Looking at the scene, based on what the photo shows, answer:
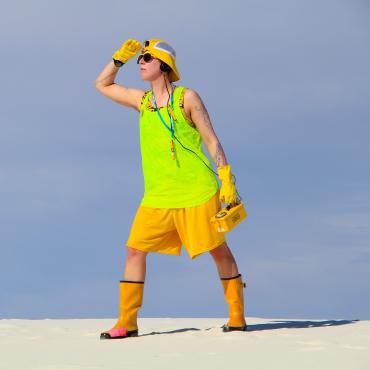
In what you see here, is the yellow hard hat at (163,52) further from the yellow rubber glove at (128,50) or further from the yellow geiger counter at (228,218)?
the yellow geiger counter at (228,218)

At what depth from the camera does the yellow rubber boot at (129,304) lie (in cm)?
588

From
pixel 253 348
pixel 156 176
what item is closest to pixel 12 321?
pixel 156 176

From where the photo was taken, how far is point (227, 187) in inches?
224

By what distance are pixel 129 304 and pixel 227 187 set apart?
1.11 metres

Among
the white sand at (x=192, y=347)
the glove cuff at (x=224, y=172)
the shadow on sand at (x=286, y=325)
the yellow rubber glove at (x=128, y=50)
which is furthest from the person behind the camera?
the shadow on sand at (x=286, y=325)

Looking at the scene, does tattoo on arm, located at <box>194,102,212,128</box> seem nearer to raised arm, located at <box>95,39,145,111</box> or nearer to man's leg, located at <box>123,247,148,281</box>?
raised arm, located at <box>95,39,145,111</box>

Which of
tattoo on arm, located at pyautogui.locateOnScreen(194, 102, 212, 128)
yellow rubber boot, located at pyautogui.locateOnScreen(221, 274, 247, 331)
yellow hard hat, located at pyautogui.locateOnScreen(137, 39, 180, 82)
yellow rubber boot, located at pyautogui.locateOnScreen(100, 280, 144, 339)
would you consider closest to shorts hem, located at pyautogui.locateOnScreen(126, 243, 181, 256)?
yellow rubber boot, located at pyautogui.locateOnScreen(100, 280, 144, 339)

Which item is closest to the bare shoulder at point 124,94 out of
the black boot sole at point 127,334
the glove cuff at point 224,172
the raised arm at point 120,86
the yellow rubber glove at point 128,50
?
the raised arm at point 120,86

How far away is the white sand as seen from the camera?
15.1 ft

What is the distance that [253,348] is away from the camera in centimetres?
520

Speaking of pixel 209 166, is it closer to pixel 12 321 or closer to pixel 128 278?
pixel 128 278

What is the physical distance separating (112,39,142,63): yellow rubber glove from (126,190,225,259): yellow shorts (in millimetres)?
1133

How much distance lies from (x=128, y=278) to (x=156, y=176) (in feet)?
2.52

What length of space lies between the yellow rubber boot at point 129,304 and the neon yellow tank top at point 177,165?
60cm
